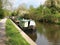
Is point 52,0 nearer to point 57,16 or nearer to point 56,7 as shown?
point 56,7

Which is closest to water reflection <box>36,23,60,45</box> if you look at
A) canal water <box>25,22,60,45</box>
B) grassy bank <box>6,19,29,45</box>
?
canal water <box>25,22,60,45</box>

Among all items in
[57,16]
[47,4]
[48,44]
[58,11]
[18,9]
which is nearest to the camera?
[48,44]

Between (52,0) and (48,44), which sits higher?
(52,0)

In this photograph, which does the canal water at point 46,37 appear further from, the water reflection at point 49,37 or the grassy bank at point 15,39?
the grassy bank at point 15,39

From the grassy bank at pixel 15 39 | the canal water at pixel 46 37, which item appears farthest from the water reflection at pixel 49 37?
the grassy bank at pixel 15 39

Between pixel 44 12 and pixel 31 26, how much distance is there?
3530 centimetres

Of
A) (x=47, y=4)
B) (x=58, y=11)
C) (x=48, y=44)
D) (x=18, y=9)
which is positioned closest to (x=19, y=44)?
(x=48, y=44)

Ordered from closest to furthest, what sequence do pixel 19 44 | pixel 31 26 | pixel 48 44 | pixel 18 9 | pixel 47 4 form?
pixel 19 44 → pixel 48 44 → pixel 31 26 → pixel 47 4 → pixel 18 9

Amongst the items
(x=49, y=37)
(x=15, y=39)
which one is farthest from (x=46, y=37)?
(x=15, y=39)

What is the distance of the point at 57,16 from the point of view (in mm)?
56000

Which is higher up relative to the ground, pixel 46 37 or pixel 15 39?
pixel 15 39

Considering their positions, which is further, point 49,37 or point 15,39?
point 49,37

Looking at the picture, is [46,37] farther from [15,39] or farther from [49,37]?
[15,39]

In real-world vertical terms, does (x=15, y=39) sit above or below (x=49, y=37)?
above
